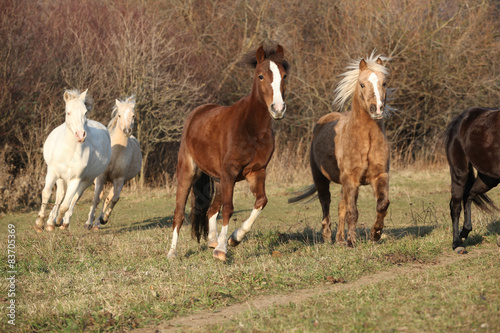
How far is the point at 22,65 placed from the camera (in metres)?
16.6

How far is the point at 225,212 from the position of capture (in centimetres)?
639

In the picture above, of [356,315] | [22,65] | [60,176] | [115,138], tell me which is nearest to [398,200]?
[115,138]

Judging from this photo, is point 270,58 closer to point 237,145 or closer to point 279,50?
point 279,50

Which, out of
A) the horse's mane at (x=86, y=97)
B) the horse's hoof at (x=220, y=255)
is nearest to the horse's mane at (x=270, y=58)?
the horse's hoof at (x=220, y=255)

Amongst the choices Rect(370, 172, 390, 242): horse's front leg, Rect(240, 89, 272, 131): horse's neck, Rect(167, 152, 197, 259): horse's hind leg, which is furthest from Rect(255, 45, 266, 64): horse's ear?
Rect(370, 172, 390, 242): horse's front leg

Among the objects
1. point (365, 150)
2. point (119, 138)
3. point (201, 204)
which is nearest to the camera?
point (365, 150)

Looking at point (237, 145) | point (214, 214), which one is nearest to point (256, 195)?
point (237, 145)

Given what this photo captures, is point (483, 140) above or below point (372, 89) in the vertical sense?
below

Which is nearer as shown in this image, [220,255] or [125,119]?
[220,255]

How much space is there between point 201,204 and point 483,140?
3652 mm

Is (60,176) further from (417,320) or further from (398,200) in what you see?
(398,200)

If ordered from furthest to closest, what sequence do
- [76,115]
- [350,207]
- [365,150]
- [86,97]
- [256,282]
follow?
[86,97] < [76,115] < [350,207] < [365,150] < [256,282]

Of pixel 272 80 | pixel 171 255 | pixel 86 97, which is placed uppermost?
pixel 272 80

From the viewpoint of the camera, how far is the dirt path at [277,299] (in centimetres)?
441
